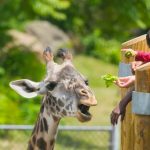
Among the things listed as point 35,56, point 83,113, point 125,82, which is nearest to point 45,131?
point 83,113

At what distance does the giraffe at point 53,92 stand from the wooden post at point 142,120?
0.72 metres

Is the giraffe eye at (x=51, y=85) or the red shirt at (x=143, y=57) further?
the giraffe eye at (x=51, y=85)

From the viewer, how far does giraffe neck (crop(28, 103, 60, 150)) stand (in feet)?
23.1

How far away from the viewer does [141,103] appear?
6113 mm

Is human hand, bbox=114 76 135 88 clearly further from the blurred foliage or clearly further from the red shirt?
the blurred foliage

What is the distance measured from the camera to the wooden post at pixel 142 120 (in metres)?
6.05

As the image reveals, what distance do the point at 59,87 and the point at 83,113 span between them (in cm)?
40

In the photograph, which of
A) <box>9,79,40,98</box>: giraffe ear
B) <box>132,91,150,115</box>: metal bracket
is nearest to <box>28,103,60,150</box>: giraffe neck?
<box>9,79,40,98</box>: giraffe ear

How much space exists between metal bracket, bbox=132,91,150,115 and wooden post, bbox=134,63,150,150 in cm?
3

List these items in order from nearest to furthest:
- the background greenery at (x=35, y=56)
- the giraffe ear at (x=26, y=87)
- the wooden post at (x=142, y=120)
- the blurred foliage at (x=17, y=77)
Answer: the wooden post at (x=142, y=120), the giraffe ear at (x=26, y=87), the blurred foliage at (x=17, y=77), the background greenery at (x=35, y=56)

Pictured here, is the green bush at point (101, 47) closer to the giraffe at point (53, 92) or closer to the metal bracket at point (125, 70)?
the metal bracket at point (125, 70)

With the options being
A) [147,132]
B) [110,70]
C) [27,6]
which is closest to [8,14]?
[27,6]

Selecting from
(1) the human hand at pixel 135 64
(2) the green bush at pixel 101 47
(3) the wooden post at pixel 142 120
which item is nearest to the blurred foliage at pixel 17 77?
(1) the human hand at pixel 135 64

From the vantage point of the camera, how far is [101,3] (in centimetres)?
1952
